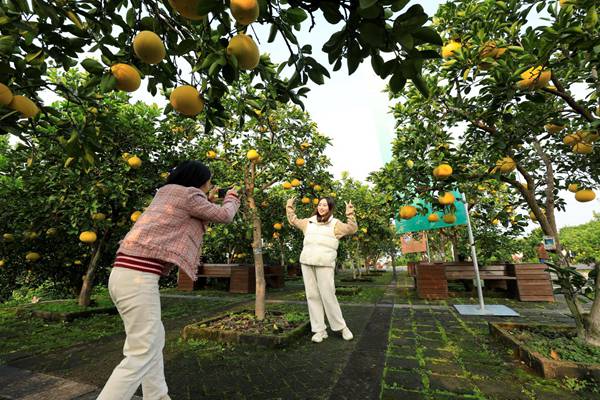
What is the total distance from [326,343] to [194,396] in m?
1.90

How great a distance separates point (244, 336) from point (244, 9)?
3791mm

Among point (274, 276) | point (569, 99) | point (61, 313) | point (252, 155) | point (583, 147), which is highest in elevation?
point (252, 155)

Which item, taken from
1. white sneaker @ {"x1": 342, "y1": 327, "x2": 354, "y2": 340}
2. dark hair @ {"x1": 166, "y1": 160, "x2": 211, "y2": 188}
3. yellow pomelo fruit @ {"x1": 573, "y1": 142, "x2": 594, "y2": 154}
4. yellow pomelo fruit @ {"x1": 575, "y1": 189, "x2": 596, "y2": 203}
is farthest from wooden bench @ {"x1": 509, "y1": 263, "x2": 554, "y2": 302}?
dark hair @ {"x1": 166, "y1": 160, "x2": 211, "y2": 188}

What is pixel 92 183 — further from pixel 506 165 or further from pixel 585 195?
pixel 585 195

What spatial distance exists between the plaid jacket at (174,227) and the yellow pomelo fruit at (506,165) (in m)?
3.17

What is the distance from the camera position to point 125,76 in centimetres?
166

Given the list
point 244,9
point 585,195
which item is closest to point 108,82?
point 244,9

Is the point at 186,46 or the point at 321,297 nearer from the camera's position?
the point at 186,46

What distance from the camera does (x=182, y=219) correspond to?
6.71ft

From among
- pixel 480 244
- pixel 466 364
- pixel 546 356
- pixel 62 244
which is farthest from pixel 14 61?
pixel 480 244

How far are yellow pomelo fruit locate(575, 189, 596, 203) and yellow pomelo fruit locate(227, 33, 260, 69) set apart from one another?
467cm

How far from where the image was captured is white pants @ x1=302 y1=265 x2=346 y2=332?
394 centimetres

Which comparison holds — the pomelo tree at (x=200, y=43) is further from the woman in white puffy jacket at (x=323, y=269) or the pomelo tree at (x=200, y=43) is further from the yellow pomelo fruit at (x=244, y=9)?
the woman in white puffy jacket at (x=323, y=269)

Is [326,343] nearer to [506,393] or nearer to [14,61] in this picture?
[506,393]
